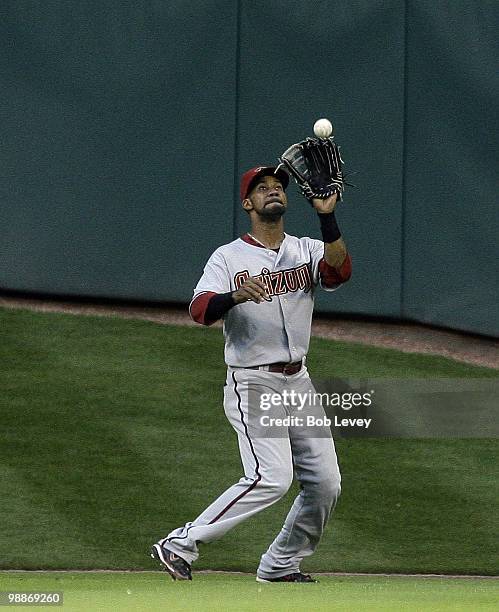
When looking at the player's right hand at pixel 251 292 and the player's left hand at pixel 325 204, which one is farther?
the player's left hand at pixel 325 204

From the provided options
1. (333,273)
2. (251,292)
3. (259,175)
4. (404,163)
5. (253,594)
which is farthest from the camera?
(404,163)

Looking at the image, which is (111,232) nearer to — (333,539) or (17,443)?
(17,443)

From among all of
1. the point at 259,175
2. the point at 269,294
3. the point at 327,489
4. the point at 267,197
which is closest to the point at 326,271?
the point at 269,294

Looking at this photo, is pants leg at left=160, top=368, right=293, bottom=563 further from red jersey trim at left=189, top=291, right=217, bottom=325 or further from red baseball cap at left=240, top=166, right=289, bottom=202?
red baseball cap at left=240, top=166, right=289, bottom=202

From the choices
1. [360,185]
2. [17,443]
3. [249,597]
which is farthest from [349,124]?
[249,597]

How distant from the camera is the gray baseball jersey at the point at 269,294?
6.80 metres

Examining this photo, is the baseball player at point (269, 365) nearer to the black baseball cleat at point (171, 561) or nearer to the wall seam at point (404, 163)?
the black baseball cleat at point (171, 561)

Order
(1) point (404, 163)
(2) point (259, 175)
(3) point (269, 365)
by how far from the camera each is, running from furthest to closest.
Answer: (1) point (404, 163) → (2) point (259, 175) → (3) point (269, 365)

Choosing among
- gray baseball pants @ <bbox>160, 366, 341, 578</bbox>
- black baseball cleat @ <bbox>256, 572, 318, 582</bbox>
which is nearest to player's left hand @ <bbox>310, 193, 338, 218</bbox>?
gray baseball pants @ <bbox>160, 366, 341, 578</bbox>

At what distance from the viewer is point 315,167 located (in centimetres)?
692

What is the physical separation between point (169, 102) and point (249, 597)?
22.8 ft

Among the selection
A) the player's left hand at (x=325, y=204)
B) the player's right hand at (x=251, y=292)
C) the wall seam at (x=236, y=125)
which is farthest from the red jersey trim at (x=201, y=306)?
the wall seam at (x=236, y=125)

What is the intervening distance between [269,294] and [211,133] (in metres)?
5.50

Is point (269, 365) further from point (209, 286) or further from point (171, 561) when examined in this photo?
point (171, 561)
